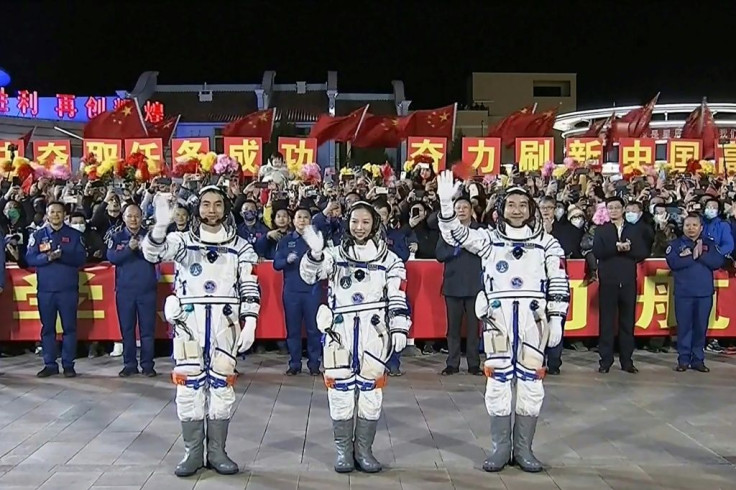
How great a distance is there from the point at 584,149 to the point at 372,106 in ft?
75.3

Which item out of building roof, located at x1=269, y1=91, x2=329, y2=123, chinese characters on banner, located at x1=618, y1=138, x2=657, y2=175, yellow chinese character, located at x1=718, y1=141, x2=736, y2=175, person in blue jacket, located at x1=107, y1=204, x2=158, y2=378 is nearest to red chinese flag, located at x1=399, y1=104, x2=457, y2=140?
chinese characters on banner, located at x1=618, y1=138, x2=657, y2=175

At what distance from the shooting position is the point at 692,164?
662 inches

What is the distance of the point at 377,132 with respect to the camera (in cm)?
1777

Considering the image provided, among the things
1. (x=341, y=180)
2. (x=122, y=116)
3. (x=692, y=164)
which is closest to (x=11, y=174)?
(x=122, y=116)

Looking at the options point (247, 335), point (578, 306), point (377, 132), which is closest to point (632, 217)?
point (578, 306)

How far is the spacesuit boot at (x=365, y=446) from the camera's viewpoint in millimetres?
5711

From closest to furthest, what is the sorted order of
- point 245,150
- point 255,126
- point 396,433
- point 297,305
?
1. point 396,433
2. point 297,305
3. point 245,150
4. point 255,126

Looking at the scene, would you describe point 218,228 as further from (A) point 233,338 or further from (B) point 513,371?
(B) point 513,371

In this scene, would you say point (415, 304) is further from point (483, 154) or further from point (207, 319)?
point (483, 154)

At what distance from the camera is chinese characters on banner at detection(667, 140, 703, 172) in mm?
17562

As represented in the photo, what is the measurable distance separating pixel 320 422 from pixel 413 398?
48.5 inches

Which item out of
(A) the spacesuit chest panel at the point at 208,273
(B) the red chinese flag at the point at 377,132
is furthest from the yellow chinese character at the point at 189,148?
(A) the spacesuit chest panel at the point at 208,273

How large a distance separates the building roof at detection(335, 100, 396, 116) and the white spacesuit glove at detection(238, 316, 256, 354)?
110 feet

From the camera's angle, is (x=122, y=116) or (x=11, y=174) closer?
(x=11, y=174)
